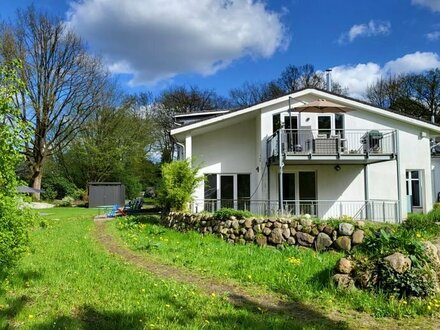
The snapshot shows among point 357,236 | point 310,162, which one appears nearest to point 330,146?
point 310,162

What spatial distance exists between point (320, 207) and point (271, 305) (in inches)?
530

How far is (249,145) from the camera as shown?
2075 centimetres

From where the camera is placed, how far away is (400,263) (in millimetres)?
6742

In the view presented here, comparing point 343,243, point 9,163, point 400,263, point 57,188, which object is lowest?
point 343,243

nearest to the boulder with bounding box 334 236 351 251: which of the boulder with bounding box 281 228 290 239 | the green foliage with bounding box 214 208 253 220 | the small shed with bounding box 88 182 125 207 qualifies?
the boulder with bounding box 281 228 290 239

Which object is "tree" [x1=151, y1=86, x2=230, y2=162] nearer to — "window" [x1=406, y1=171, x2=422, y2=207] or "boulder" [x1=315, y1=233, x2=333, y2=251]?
"window" [x1=406, y1=171, x2=422, y2=207]

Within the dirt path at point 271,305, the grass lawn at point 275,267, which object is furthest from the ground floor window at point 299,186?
the dirt path at point 271,305

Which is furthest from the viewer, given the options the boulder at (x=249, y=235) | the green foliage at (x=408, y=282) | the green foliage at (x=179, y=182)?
the green foliage at (x=179, y=182)

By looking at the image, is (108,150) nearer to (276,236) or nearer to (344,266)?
(276,236)

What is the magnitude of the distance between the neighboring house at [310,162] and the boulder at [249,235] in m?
5.31

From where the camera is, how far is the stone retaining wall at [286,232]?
11.3 m

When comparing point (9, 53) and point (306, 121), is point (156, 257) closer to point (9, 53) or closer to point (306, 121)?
point (306, 121)

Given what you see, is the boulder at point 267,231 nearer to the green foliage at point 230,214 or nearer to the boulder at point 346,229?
the green foliage at point 230,214

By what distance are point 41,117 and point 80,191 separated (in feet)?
25.0
